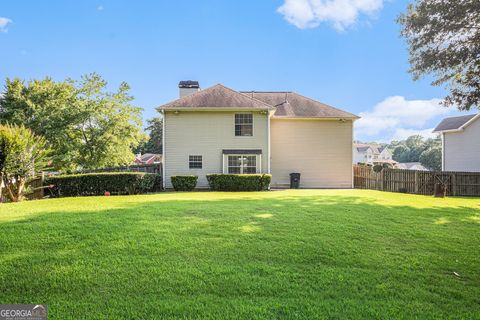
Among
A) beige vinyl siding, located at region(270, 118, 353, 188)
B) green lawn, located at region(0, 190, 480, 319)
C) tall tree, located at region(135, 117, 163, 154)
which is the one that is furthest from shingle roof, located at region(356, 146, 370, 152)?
green lawn, located at region(0, 190, 480, 319)

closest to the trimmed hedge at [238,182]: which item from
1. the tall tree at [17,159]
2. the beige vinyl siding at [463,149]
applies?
the tall tree at [17,159]

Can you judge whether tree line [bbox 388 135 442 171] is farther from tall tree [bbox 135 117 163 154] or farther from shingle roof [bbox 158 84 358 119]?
tall tree [bbox 135 117 163 154]

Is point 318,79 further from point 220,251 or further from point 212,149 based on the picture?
point 220,251

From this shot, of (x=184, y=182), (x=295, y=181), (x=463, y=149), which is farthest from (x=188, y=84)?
(x=463, y=149)

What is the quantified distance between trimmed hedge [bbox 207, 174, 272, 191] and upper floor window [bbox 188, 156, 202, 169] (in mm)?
1596

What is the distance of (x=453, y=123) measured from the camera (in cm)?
2297

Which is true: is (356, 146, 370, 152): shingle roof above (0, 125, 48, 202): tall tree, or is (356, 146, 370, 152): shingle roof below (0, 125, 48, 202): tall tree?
above

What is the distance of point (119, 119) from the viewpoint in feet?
79.1

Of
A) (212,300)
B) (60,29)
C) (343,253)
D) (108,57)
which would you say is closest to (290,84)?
(108,57)

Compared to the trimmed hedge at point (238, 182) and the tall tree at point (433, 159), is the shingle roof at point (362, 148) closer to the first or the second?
the tall tree at point (433, 159)

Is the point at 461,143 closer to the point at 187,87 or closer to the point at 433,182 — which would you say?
the point at 433,182

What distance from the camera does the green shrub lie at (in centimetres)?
1611

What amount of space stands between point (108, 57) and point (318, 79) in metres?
13.0

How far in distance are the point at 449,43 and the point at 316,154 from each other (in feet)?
30.3
